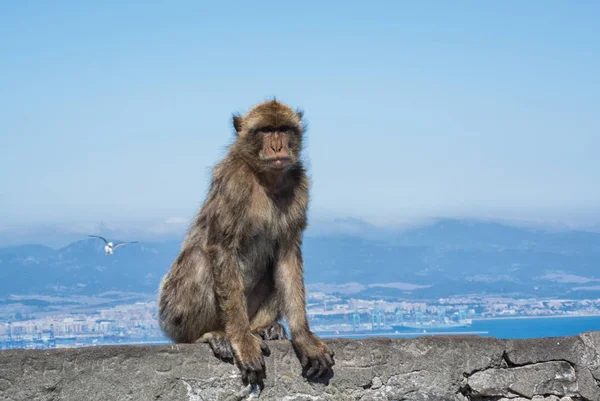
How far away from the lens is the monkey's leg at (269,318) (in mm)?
7090

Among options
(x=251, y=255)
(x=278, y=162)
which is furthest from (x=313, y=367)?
(x=278, y=162)

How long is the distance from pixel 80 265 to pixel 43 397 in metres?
104

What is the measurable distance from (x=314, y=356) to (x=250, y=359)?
44cm

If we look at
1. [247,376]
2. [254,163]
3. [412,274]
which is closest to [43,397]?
[247,376]

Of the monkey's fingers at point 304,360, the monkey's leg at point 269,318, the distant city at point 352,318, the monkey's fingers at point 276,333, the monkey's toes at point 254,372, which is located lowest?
the monkey's toes at point 254,372

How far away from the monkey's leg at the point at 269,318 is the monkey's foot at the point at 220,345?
0.70m

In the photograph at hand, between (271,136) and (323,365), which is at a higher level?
(271,136)

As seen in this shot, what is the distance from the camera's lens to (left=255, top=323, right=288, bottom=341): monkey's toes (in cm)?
703

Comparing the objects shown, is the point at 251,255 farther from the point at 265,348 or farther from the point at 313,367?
the point at 313,367

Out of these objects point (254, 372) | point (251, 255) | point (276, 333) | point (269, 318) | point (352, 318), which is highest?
point (352, 318)

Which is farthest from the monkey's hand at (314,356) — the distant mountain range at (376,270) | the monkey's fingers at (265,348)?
the distant mountain range at (376,270)

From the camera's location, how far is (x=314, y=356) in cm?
641

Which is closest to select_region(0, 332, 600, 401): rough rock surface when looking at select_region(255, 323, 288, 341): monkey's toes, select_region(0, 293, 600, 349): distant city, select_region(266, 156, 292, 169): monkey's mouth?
select_region(255, 323, 288, 341): monkey's toes

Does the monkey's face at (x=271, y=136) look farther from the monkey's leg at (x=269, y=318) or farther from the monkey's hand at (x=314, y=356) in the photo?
the monkey's hand at (x=314, y=356)
